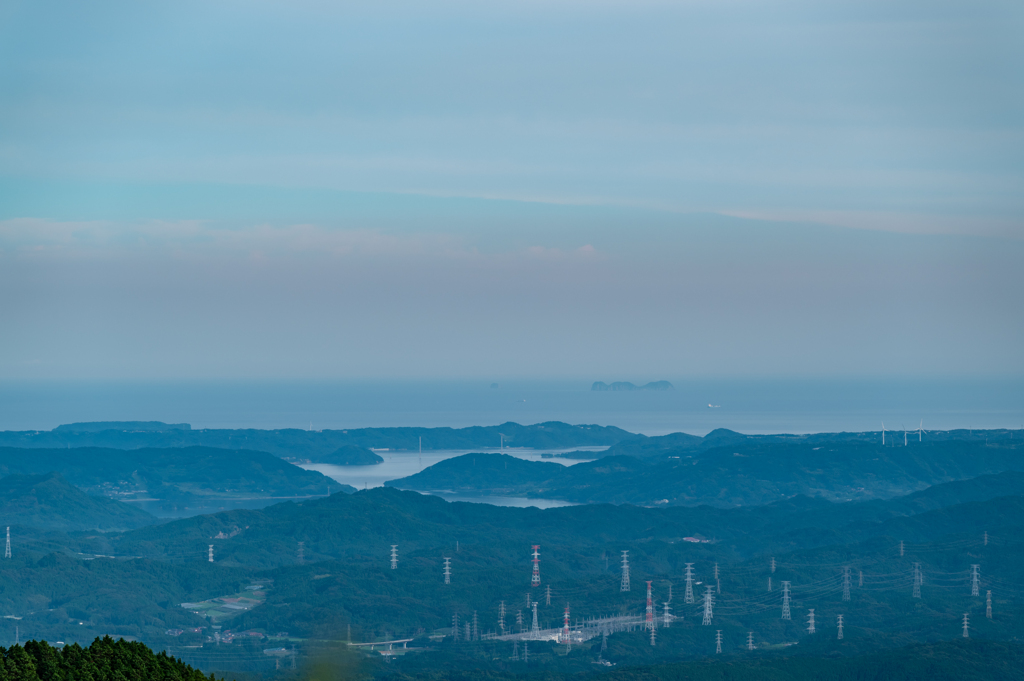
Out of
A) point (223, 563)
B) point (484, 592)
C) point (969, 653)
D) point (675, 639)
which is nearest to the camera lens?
point (969, 653)

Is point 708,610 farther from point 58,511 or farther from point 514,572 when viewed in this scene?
point 58,511

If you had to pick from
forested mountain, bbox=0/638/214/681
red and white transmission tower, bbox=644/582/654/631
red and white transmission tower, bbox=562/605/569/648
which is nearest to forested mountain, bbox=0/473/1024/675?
red and white transmission tower, bbox=644/582/654/631

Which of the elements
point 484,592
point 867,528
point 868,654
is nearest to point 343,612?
point 484,592

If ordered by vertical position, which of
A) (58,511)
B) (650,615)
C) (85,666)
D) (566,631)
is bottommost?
(566,631)

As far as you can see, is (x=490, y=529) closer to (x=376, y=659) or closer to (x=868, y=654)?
(x=376, y=659)

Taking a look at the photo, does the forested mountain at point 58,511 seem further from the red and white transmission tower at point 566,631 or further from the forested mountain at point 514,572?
the red and white transmission tower at point 566,631

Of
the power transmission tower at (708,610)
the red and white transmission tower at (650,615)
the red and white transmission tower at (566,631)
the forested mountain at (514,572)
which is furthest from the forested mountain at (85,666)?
the power transmission tower at (708,610)

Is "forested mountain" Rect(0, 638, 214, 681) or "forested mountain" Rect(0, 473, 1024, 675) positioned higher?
"forested mountain" Rect(0, 638, 214, 681)

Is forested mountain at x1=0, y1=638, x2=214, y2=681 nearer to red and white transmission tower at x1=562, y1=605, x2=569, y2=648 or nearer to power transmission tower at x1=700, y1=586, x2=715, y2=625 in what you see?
red and white transmission tower at x1=562, y1=605, x2=569, y2=648

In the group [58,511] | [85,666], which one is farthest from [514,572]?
[58,511]
